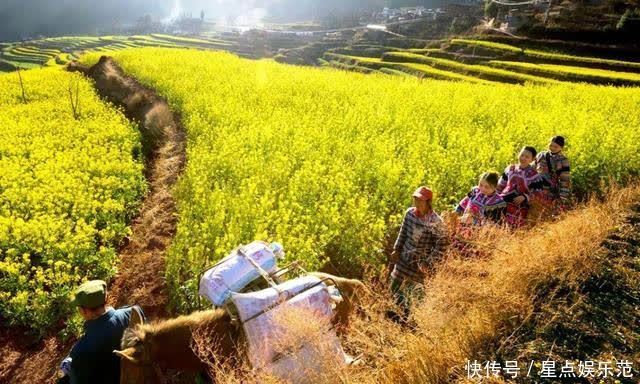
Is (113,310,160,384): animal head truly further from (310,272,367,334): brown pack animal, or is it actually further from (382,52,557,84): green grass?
(382,52,557,84): green grass

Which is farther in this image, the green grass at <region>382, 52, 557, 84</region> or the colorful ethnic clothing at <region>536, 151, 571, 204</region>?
the green grass at <region>382, 52, 557, 84</region>

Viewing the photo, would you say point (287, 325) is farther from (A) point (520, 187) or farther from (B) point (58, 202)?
(B) point (58, 202)

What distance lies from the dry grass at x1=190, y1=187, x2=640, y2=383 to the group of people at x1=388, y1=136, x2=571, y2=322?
28 cm

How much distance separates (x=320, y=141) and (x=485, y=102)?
9422 millimetres

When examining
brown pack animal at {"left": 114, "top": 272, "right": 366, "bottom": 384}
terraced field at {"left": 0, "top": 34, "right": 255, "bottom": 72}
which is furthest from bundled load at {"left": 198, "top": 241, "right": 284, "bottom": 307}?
terraced field at {"left": 0, "top": 34, "right": 255, "bottom": 72}

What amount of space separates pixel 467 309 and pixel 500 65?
117ft

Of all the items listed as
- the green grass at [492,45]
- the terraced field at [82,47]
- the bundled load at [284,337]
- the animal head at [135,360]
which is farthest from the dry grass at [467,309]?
the terraced field at [82,47]

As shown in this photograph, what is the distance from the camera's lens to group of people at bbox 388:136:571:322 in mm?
5664

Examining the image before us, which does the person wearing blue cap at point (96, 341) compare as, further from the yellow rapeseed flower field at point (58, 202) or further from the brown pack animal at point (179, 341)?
the yellow rapeseed flower field at point (58, 202)

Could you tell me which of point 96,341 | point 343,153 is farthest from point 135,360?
point 343,153

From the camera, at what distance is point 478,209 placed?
6.71 meters

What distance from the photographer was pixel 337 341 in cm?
421

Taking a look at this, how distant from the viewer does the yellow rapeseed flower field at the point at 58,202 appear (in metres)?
6.64

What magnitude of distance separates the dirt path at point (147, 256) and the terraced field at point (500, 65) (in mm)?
23711
